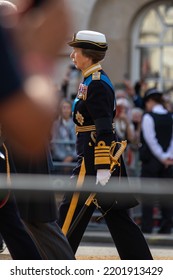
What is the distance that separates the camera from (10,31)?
3182 millimetres

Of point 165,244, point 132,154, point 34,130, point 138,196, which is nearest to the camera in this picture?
point 138,196

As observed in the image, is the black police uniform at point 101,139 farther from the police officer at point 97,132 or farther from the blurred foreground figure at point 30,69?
the blurred foreground figure at point 30,69

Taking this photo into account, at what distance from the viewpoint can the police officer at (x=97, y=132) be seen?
5.65 metres

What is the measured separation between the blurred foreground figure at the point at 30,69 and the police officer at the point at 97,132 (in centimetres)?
229

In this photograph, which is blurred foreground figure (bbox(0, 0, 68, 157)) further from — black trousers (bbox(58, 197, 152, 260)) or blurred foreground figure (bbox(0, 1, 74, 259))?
black trousers (bbox(58, 197, 152, 260))

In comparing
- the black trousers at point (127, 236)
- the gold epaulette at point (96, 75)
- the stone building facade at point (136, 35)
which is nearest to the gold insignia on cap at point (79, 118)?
the gold epaulette at point (96, 75)

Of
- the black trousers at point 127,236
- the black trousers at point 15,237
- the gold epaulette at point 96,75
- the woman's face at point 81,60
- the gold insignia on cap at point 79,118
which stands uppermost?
the woman's face at point 81,60

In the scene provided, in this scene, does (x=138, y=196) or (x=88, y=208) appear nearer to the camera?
(x=138, y=196)

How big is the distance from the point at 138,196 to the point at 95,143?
3.02 metres

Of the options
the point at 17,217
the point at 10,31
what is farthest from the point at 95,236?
the point at 10,31

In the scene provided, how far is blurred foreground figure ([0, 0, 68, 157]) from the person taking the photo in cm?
279

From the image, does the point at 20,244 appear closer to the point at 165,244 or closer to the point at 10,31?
the point at 10,31

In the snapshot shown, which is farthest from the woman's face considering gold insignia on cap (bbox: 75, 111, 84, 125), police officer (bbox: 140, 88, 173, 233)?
police officer (bbox: 140, 88, 173, 233)

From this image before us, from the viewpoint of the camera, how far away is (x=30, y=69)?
3033 mm
